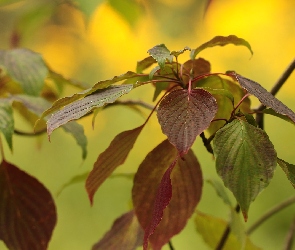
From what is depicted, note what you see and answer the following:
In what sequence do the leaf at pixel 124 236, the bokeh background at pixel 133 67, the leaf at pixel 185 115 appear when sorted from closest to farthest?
the leaf at pixel 185 115 < the leaf at pixel 124 236 < the bokeh background at pixel 133 67

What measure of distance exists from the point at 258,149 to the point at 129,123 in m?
1.17

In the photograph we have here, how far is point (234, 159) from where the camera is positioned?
0.37 m

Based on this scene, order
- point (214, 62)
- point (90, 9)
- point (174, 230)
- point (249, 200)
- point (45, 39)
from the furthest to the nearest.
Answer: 1. point (45, 39)
2. point (214, 62)
3. point (90, 9)
4. point (174, 230)
5. point (249, 200)

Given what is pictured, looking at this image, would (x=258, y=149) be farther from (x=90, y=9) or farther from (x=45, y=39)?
(x=45, y=39)

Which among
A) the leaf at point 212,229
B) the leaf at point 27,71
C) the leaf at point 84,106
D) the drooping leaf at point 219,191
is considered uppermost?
the leaf at point 84,106

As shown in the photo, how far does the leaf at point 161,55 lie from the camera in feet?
1.31

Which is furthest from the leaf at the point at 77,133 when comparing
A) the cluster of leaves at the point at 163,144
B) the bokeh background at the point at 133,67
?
the bokeh background at the point at 133,67

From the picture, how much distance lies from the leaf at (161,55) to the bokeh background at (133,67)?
0.95 metres

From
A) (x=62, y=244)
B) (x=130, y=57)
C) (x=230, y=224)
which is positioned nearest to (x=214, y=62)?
(x=130, y=57)

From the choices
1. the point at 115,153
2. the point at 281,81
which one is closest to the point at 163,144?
the point at 115,153

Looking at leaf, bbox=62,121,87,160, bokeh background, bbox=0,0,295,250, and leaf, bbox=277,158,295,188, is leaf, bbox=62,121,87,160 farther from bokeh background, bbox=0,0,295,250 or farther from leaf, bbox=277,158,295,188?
bokeh background, bbox=0,0,295,250

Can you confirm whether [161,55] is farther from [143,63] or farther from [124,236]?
[124,236]

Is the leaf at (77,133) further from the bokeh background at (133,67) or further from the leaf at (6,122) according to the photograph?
the bokeh background at (133,67)

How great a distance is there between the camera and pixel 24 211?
1.82 ft
